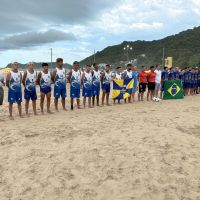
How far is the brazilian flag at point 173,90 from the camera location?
1575 centimetres

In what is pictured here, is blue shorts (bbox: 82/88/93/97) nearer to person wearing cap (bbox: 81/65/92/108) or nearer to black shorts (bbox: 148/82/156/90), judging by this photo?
person wearing cap (bbox: 81/65/92/108)

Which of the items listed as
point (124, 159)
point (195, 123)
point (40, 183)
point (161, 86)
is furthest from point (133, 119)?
point (161, 86)

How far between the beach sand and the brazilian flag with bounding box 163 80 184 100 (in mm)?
7276

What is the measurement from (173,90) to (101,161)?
1068 cm

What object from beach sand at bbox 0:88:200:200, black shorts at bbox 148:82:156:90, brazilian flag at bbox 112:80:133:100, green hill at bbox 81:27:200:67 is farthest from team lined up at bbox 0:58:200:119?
green hill at bbox 81:27:200:67

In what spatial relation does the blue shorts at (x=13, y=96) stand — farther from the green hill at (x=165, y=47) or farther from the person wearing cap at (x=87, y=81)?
the green hill at (x=165, y=47)

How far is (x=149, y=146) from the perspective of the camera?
6.51 m

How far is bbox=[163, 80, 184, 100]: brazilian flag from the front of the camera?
1575 cm

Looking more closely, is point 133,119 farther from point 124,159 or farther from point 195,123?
point 124,159

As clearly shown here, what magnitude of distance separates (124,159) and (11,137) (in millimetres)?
2793

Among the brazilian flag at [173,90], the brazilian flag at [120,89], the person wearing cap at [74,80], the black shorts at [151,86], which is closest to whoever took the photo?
the person wearing cap at [74,80]

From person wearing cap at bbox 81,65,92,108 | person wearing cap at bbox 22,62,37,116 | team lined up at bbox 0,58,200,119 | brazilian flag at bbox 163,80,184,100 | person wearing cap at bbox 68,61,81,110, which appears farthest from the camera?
brazilian flag at bbox 163,80,184,100

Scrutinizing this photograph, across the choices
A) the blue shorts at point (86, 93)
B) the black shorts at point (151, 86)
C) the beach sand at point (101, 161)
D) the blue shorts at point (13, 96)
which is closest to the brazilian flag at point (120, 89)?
the black shorts at point (151, 86)

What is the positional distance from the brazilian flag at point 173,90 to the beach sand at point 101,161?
7.28 meters
